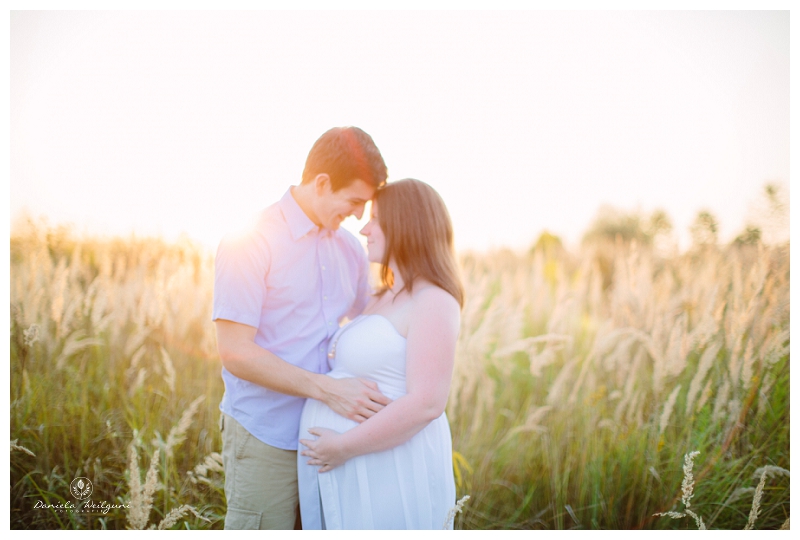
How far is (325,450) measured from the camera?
171 cm

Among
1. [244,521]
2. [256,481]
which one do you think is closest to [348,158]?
[256,481]

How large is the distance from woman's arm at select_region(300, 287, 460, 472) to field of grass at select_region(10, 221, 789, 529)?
718 millimetres

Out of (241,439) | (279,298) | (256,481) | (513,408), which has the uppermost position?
(279,298)

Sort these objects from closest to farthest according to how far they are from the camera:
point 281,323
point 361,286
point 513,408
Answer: point 281,323 → point 361,286 → point 513,408

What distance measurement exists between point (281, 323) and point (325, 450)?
1.69 ft

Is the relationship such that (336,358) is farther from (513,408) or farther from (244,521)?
(513,408)

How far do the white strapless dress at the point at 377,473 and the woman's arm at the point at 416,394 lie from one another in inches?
2.5

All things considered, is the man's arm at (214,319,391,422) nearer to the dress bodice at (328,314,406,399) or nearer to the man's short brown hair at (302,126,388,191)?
the dress bodice at (328,314,406,399)

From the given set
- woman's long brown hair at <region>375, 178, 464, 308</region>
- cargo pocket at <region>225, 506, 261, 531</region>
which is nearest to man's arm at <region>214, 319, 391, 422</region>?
woman's long brown hair at <region>375, 178, 464, 308</region>

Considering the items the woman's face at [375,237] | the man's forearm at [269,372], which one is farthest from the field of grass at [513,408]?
the woman's face at [375,237]

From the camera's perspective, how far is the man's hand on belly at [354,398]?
170 centimetres

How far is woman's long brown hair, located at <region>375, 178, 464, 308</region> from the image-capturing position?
1.81 meters

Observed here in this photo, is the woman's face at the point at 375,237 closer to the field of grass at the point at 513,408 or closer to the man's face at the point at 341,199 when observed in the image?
the man's face at the point at 341,199

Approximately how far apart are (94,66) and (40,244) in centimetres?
115
